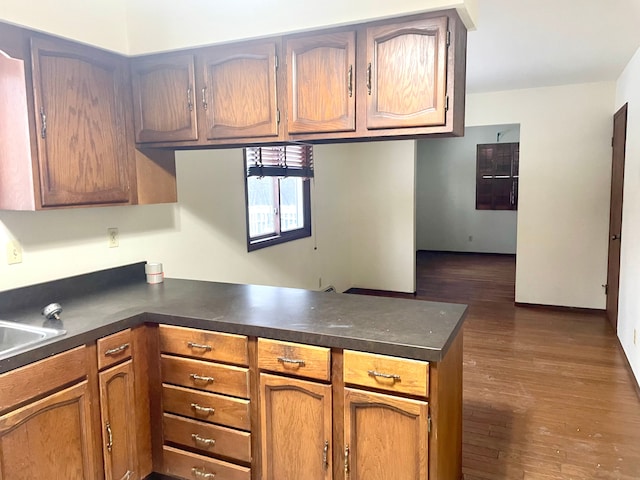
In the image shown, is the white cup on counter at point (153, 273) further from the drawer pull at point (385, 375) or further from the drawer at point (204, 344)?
the drawer pull at point (385, 375)

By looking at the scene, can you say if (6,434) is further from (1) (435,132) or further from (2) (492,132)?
(2) (492,132)

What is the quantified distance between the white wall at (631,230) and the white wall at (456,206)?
15.7 ft

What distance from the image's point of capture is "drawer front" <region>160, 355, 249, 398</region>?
2053mm

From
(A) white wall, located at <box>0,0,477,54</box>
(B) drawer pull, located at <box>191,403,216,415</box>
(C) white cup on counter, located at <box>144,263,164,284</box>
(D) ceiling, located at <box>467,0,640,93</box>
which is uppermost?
→ (D) ceiling, located at <box>467,0,640,93</box>

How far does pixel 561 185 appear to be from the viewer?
16.9ft

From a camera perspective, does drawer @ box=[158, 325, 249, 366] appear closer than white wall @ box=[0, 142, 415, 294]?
Yes

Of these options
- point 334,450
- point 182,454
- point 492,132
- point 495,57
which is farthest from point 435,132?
point 492,132

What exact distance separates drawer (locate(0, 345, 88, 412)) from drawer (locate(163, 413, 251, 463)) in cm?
51

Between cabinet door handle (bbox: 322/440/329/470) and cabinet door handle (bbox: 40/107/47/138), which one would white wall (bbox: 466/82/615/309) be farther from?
cabinet door handle (bbox: 40/107/47/138)

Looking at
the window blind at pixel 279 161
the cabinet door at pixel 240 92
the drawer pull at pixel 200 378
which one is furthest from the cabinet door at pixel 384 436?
the window blind at pixel 279 161

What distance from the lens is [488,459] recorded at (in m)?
2.53

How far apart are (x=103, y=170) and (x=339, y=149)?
365cm

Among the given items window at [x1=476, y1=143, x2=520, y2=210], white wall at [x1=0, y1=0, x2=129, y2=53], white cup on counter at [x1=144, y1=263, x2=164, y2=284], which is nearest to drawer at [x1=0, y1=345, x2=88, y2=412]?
white cup on counter at [x1=144, y1=263, x2=164, y2=284]

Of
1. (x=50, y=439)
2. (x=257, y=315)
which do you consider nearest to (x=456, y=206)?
(x=257, y=315)
